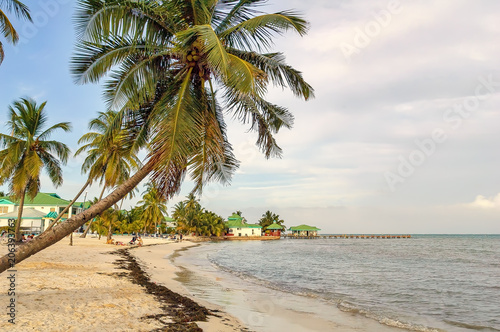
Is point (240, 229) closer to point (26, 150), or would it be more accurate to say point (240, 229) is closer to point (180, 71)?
point (26, 150)

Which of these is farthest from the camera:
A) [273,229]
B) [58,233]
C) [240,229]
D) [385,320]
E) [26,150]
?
[273,229]

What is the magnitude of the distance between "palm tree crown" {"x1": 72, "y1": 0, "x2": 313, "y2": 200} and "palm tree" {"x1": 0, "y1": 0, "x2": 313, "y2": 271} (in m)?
0.02

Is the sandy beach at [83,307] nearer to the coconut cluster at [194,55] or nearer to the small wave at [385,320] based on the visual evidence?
→ the small wave at [385,320]

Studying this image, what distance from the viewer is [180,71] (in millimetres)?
7414

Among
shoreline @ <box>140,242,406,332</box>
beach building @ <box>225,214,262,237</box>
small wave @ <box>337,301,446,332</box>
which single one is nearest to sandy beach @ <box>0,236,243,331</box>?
shoreline @ <box>140,242,406,332</box>

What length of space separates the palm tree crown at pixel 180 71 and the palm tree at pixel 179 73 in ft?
0.06

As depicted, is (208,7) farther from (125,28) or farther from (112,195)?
(112,195)

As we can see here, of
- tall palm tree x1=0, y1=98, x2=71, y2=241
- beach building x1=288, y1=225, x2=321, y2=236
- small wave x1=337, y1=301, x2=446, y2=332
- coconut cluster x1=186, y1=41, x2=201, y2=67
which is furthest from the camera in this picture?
beach building x1=288, y1=225, x2=321, y2=236

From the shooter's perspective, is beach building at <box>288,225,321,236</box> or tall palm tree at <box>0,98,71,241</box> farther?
beach building at <box>288,225,321,236</box>

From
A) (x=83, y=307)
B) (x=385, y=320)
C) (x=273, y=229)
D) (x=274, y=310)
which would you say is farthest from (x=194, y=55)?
(x=273, y=229)

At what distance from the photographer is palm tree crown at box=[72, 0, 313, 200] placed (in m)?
6.25

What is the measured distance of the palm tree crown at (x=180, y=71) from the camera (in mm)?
6250

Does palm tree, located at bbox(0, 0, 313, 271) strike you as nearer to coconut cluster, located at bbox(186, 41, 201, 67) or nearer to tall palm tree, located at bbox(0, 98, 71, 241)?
coconut cluster, located at bbox(186, 41, 201, 67)

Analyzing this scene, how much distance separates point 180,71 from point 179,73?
5 cm
